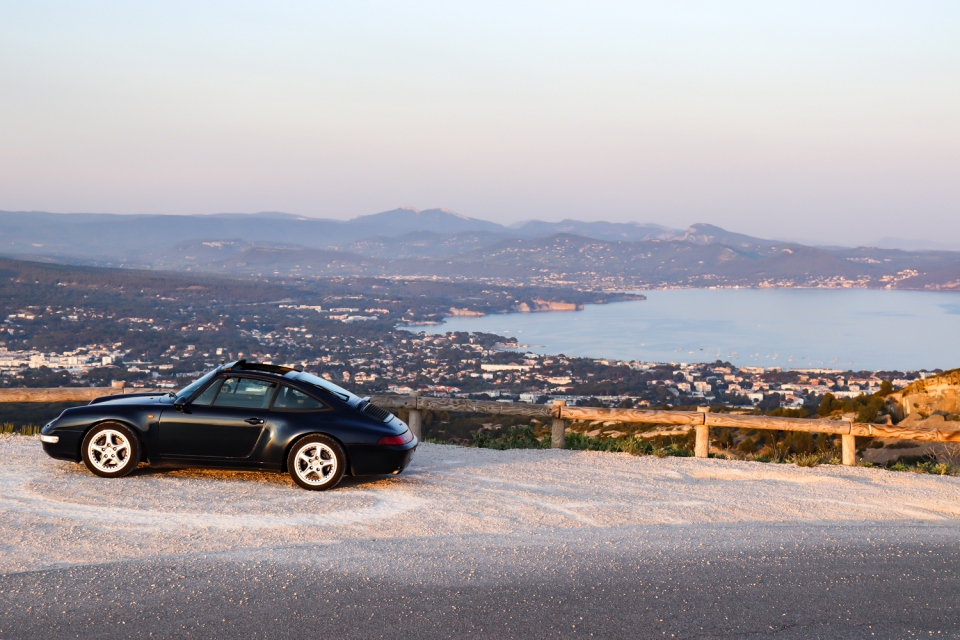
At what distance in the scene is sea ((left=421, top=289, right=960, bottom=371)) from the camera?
2785 inches

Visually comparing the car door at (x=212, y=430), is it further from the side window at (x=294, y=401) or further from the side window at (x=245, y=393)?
the side window at (x=294, y=401)

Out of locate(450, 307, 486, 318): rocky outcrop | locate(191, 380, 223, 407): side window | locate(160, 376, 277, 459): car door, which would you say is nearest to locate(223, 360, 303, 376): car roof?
locate(191, 380, 223, 407): side window

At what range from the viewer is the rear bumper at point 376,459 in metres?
9.09

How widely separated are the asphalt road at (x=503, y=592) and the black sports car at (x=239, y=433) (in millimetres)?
2090

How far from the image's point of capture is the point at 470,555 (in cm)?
661

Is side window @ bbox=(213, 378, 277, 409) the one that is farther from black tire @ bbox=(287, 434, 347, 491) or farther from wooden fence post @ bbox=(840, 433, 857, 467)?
wooden fence post @ bbox=(840, 433, 857, 467)

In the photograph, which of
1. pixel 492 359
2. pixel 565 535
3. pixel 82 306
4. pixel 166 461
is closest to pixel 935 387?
pixel 565 535

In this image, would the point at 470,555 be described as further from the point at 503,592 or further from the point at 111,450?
the point at 111,450

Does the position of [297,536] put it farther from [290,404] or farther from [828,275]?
[828,275]

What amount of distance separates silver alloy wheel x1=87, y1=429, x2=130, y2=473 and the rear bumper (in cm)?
240

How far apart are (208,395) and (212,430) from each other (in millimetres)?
405

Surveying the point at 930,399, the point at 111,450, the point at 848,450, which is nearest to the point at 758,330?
the point at 930,399

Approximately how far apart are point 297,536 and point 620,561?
2660 mm

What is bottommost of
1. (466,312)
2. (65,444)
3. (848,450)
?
(466,312)
